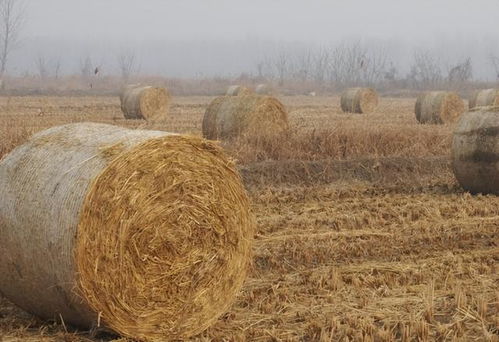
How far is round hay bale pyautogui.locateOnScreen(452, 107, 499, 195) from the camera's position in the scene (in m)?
11.6

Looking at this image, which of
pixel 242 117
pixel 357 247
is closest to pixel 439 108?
pixel 242 117

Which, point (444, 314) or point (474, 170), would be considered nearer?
point (444, 314)

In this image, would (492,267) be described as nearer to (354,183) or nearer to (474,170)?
(474,170)

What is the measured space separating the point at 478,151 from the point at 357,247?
4106 mm

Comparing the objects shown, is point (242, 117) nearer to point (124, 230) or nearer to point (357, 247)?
point (357, 247)

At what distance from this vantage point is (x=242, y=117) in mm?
15641

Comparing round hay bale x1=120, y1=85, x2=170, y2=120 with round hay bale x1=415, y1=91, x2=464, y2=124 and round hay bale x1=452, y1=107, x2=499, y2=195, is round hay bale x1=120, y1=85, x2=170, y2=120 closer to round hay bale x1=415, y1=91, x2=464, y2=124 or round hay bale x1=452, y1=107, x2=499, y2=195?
round hay bale x1=415, y1=91, x2=464, y2=124

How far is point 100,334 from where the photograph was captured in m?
5.64

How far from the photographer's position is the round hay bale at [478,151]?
37.9ft

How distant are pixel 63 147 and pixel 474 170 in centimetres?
750

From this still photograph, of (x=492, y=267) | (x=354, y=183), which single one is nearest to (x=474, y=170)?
(x=354, y=183)

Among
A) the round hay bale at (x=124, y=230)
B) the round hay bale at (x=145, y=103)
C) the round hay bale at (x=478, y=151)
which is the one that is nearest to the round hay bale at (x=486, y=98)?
the round hay bale at (x=145, y=103)

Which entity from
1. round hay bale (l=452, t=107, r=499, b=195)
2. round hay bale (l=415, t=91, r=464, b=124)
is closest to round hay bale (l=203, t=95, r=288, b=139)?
round hay bale (l=452, t=107, r=499, b=195)

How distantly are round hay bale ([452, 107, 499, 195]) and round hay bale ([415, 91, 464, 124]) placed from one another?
10.4 meters
